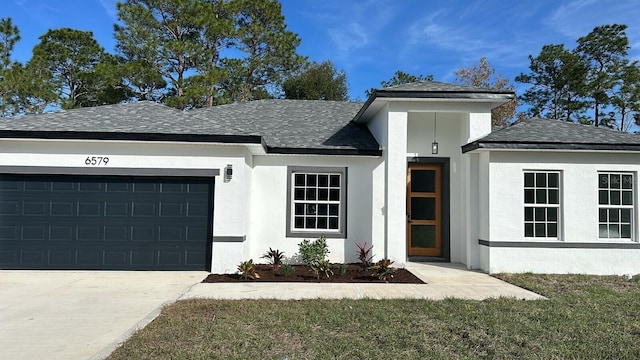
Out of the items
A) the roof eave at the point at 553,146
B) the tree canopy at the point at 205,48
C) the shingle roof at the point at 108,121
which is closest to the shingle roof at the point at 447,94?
the roof eave at the point at 553,146

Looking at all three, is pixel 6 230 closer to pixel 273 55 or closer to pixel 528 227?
pixel 528 227

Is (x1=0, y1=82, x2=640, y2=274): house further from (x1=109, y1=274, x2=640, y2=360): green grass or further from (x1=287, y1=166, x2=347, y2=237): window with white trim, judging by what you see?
(x1=109, y1=274, x2=640, y2=360): green grass

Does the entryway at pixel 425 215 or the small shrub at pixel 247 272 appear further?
the entryway at pixel 425 215

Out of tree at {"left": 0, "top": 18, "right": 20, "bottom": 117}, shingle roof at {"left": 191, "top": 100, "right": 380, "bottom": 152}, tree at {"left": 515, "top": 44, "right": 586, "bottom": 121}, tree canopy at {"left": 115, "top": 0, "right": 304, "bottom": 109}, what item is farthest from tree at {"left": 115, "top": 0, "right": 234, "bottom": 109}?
tree at {"left": 515, "top": 44, "right": 586, "bottom": 121}

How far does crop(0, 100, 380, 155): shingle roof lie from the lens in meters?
9.34

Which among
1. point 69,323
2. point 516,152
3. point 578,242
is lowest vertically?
point 69,323

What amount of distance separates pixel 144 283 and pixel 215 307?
2615 millimetres

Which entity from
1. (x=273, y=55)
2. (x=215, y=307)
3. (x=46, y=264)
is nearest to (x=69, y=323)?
(x=215, y=307)

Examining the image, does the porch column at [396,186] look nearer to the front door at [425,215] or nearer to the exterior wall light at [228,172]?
the front door at [425,215]

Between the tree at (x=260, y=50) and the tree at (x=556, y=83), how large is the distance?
1975 centimetres

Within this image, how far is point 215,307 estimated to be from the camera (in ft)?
21.3

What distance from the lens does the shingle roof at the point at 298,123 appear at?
36.5 ft

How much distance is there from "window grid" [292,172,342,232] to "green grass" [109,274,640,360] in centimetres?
418

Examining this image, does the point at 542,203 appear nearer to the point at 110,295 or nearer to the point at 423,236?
the point at 423,236
